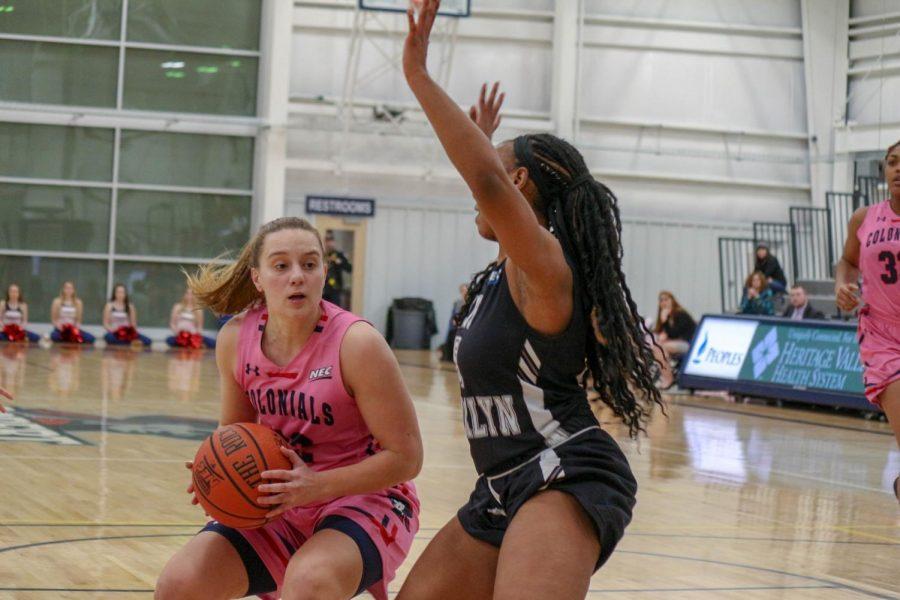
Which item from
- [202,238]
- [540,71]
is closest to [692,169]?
[540,71]

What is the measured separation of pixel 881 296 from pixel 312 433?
330cm

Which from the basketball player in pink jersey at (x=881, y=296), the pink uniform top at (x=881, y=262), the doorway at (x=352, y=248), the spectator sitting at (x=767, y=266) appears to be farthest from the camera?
the doorway at (x=352, y=248)

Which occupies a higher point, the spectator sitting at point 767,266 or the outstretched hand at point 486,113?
the outstretched hand at point 486,113

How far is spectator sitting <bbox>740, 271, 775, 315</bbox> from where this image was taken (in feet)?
57.8

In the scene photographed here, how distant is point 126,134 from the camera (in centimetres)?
2300

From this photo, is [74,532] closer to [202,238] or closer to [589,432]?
[589,432]

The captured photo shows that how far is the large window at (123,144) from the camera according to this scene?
2259 centimetres

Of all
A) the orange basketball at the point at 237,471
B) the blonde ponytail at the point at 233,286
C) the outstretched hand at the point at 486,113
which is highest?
the outstretched hand at the point at 486,113

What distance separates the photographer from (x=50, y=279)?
22.7 m

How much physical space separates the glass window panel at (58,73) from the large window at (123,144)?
2 cm

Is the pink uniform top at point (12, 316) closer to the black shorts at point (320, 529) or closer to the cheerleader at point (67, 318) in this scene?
the cheerleader at point (67, 318)

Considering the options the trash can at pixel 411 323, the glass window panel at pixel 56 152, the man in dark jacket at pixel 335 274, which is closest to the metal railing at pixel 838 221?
the trash can at pixel 411 323

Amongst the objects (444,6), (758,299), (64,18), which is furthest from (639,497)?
(64,18)

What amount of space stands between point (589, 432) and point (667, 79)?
79.8 feet
